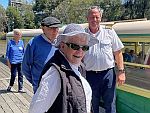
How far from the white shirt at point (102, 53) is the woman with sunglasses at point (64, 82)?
2.26 m

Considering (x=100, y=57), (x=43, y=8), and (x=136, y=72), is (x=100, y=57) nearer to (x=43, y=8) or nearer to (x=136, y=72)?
(x=136, y=72)

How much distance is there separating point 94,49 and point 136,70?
1528 mm

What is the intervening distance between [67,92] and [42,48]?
2145 mm

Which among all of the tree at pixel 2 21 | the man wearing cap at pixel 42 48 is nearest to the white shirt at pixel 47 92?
the man wearing cap at pixel 42 48

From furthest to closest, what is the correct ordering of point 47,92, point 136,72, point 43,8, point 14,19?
point 14,19 → point 43,8 → point 136,72 → point 47,92

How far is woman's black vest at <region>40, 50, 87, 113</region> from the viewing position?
209 cm

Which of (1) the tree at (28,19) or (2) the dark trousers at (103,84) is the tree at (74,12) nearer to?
(1) the tree at (28,19)

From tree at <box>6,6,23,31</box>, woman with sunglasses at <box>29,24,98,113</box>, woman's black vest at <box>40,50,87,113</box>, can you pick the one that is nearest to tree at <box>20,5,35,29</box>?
tree at <box>6,6,23,31</box>

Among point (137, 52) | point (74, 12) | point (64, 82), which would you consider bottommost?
point (137, 52)

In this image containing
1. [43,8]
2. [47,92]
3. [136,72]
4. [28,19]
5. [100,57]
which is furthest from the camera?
[28,19]

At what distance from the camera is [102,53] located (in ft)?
15.1

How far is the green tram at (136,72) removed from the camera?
18.1ft

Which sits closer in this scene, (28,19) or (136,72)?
(136,72)

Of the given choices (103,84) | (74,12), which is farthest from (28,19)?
(103,84)
